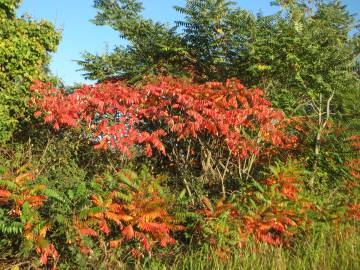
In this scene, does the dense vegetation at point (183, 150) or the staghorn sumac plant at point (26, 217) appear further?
the dense vegetation at point (183, 150)

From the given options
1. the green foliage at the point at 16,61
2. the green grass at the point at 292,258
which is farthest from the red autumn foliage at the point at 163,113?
the green grass at the point at 292,258

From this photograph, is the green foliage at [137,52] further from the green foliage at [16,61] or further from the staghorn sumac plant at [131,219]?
the staghorn sumac plant at [131,219]

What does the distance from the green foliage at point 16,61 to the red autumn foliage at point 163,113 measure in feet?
3.69

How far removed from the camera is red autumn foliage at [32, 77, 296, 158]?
8109mm

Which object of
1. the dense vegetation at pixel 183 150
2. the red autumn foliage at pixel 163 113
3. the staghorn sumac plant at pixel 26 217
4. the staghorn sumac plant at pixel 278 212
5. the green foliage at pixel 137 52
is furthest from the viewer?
the green foliage at pixel 137 52

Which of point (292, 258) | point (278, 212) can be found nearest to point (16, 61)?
point (278, 212)

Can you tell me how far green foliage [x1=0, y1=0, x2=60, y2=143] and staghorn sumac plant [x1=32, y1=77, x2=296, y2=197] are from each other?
2.37 ft

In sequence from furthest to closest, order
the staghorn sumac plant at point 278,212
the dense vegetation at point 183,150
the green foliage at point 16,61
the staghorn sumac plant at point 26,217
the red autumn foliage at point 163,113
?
the green foliage at point 16,61
the red autumn foliage at point 163,113
the staghorn sumac plant at point 278,212
the dense vegetation at point 183,150
the staghorn sumac plant at point 26,217

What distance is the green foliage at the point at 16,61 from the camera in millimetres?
9578

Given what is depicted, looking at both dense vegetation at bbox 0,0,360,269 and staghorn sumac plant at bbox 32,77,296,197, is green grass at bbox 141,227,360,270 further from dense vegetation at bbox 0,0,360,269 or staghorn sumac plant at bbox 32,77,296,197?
staghorn sumac plant at bbox 32,77,296,197

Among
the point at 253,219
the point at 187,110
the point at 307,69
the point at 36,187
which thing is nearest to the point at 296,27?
the point at 307,69

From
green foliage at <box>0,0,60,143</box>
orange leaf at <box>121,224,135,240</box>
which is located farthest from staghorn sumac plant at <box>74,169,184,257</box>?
green foliage at <box>0,0,60,143</box>

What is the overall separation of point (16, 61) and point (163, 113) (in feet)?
13.3

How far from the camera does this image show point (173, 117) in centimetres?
820
